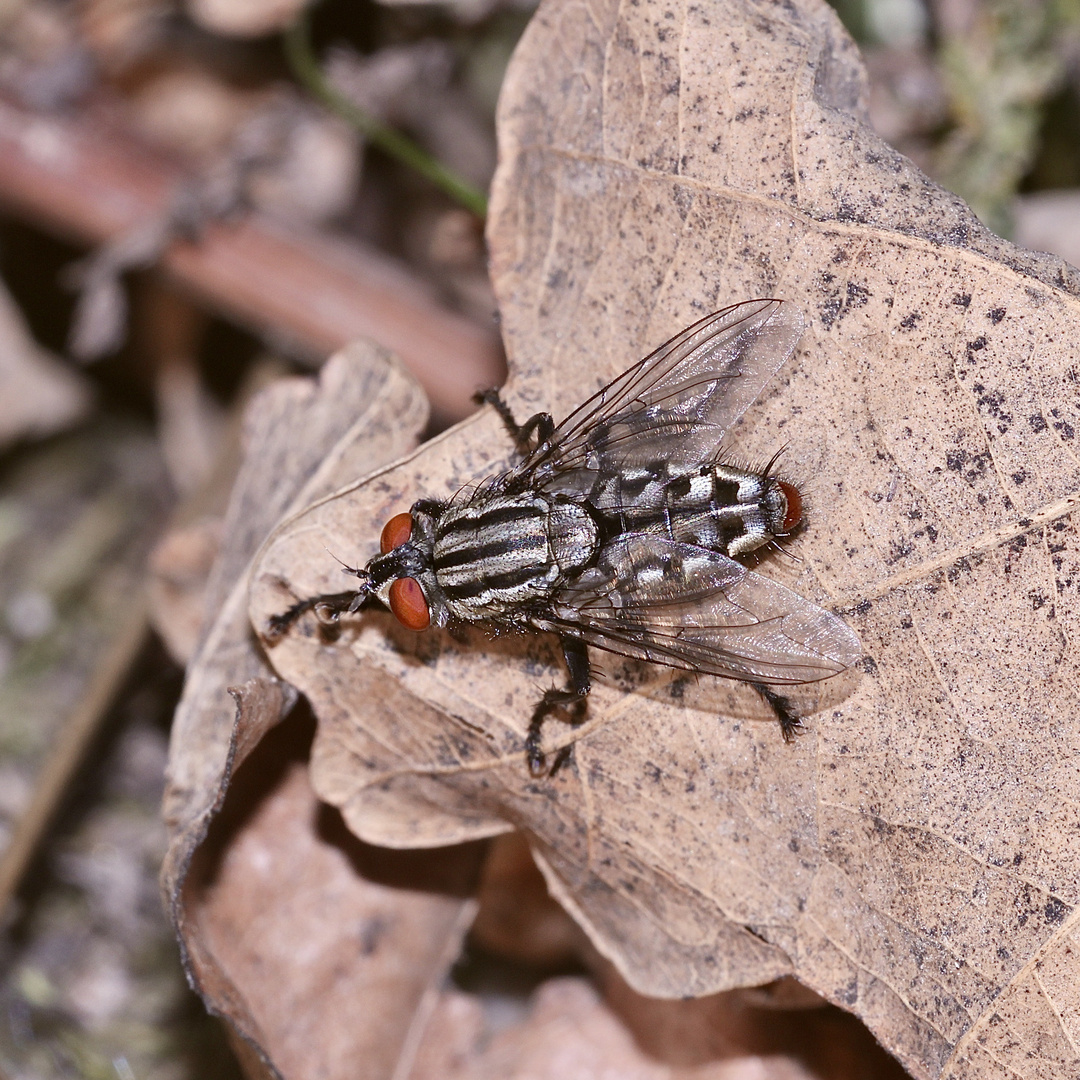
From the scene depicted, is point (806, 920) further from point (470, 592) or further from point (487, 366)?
point (487, 366)

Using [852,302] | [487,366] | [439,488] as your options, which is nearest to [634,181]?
[852,302]

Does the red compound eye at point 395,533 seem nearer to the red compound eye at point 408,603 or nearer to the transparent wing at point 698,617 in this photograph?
the red compound eye at point 408,603

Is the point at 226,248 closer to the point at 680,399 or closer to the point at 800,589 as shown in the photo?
the point at 680,399

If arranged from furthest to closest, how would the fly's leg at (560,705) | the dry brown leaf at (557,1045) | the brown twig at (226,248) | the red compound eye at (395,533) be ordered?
the brown twig at (226,248)
the dry brown leaf at (557,1045)
the red compound eye at (395,533)
the fly's leg at (560,705)

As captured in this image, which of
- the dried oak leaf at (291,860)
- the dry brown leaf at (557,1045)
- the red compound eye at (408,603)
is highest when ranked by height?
the red compound eye at (408,603)

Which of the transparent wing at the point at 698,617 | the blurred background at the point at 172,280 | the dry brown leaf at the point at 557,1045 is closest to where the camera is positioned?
the transparent wing at the point at 698,617

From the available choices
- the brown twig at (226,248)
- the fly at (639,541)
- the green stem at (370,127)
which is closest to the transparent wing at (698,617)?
the fly at (639,541)

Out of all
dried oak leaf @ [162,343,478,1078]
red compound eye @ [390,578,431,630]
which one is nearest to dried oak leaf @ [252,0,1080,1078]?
red compound eye @ [390,578,431,630]
